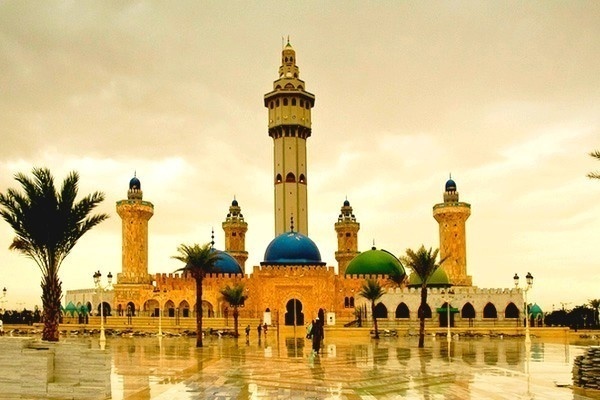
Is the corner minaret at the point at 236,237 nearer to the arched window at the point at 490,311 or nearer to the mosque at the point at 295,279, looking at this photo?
the mosque at the point at 295,279

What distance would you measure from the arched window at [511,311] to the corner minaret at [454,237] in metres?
7.42

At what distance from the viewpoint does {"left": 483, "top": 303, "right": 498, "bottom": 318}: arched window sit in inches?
2202

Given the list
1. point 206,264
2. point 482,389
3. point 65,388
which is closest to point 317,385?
point 482,389

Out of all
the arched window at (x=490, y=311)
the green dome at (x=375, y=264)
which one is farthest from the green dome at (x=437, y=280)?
the arched window at (x=490, y=311)

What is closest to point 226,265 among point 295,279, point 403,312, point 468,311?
point 295,279

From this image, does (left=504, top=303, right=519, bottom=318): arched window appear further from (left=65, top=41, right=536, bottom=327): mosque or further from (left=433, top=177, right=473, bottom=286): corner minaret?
(left=433, top=177, right=473, bottom=286): corner minaret

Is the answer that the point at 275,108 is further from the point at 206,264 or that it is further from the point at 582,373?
the point at 582,373

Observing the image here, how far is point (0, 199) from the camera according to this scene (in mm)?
20000

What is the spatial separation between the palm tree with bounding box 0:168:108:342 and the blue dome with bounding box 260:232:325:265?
38965 millimetres

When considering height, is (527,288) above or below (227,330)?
above

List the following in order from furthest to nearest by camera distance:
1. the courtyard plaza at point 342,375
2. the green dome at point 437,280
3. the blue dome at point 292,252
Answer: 1. the blue dome at point 292,252
2. the green dome at point 437,280
3. the courtyard plaza at point 342,375

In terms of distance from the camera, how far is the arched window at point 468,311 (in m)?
55.5

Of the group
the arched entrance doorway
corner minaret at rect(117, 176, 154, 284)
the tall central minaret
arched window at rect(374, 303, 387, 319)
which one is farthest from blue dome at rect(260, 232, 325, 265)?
corner minaret at rect(117, 176, 154, 284)

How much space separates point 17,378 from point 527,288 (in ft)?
60.0
